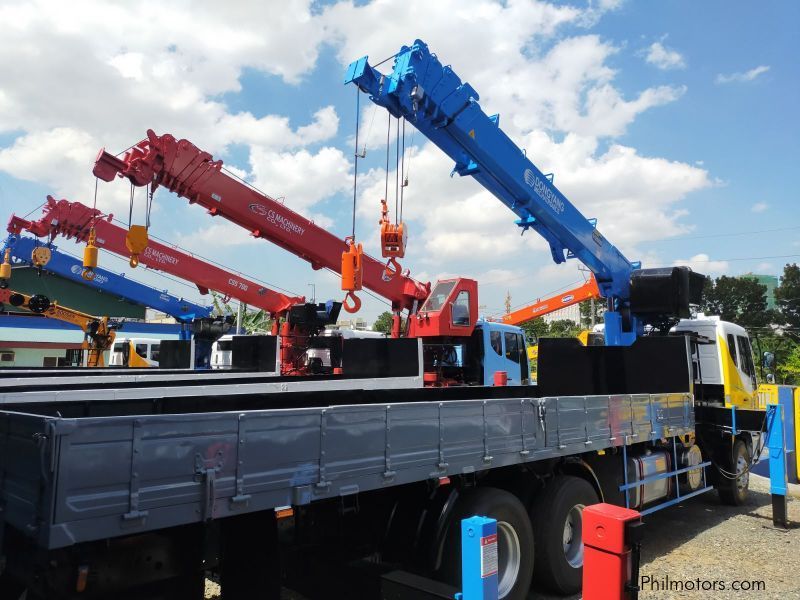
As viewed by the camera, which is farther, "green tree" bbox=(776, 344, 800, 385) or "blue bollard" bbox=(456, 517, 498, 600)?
"green tree" bbox=(776, 344, 800, 385)

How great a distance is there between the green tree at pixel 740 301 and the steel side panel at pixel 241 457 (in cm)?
6449

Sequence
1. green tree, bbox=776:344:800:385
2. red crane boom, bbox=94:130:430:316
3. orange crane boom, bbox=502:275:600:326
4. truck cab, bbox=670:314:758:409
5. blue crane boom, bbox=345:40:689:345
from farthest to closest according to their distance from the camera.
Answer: green tree, bbox=776:344:800:385 → orange crane boom, bbox=502:275:600:326 → red crane boom, bbox=94:130:430:316 → truck cab, bbox=670:314:758:409 → blue crane boom, bbox=345:40:689:345

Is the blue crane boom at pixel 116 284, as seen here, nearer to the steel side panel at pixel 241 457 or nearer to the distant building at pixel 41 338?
the distant building at pixel 41 338

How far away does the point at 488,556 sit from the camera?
3.33 m

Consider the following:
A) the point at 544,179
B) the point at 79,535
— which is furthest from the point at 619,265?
the point at 79,535

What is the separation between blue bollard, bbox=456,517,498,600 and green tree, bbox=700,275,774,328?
65204 mm

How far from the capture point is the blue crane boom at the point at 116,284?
15.8m

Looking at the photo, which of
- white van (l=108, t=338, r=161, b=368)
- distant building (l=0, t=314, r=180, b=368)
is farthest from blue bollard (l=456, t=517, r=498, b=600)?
distant building (l=0, t=314, r=180, b=368)

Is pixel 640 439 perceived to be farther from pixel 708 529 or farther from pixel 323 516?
pixel 323 516

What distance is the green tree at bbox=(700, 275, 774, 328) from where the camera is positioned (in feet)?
201

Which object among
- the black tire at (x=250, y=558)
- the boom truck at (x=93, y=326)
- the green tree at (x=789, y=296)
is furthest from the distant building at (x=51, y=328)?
the green tree at (x=789, y=296)

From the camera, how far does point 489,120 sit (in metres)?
8.84

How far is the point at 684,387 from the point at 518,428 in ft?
14.9

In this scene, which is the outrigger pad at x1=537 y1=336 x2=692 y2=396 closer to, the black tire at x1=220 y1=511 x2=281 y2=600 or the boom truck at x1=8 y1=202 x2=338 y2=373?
the black tire at x1=220 y1=511 x2=281 y2=600
